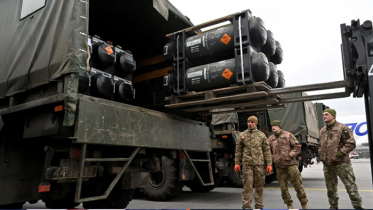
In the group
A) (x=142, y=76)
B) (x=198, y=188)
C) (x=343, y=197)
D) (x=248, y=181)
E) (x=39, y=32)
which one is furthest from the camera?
(x=198, y=188)

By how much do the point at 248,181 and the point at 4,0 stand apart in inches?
193

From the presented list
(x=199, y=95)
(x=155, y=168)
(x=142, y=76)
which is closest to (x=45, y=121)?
(x=155, y=168)

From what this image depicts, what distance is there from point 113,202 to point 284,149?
10.1 feet

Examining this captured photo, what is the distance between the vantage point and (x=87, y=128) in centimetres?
361

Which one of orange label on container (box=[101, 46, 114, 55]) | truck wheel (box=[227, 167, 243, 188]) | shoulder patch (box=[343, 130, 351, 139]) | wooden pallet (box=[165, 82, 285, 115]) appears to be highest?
orange label on container (box=[101, 46, 114, 55])

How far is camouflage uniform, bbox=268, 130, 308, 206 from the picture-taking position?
522cm

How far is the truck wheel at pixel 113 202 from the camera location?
4789 millimetres

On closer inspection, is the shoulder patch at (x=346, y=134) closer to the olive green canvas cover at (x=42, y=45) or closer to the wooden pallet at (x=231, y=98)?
the wooden pallet at (x=231, y=98)

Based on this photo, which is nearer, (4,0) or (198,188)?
(4,0)

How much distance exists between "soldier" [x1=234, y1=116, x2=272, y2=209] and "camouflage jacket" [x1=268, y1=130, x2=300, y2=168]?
0.84 feet

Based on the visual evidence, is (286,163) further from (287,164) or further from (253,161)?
(253,161)

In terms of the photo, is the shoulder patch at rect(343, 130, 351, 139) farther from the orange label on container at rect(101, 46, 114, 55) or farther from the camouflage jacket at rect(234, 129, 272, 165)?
the orange label on container at rect(101, 46, 114, 55)

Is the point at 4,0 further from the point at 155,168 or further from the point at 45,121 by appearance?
the point at 155,168

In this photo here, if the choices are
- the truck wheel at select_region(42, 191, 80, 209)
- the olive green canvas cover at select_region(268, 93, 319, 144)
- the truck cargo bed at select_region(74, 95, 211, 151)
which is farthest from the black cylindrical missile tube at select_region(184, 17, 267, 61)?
the olive green canvas cover at select_region(268, 93, 319, 144)
